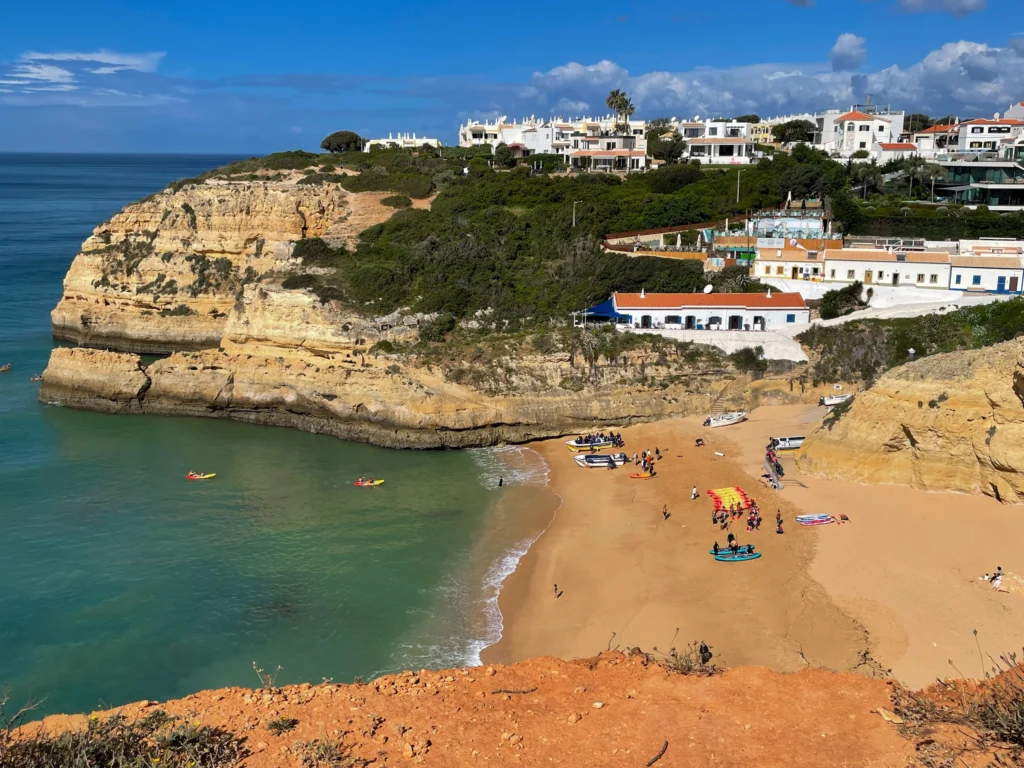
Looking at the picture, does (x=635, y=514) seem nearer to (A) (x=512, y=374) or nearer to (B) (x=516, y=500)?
(B) (x=516, y=500)

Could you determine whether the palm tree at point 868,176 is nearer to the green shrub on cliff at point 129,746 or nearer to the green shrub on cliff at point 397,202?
the green shrub on cliff at point 397,202

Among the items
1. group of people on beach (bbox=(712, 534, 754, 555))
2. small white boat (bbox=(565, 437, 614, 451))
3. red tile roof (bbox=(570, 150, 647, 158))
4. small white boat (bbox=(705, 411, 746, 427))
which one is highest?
red tile roof (bbox=(570, 150, 647, 158))

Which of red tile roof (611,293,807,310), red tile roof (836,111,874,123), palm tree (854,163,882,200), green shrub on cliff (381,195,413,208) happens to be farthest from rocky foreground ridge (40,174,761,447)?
red tile roof (836,111,874,123)

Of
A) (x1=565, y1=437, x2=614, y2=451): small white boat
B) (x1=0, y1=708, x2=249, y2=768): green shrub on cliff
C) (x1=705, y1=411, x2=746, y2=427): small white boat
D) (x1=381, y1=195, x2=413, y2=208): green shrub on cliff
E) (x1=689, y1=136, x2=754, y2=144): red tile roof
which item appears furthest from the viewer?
(x1=689, y1=136, x2=754, y2=144): red tile roof

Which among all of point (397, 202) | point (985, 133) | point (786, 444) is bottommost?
point (786, 444)

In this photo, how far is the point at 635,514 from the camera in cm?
2509

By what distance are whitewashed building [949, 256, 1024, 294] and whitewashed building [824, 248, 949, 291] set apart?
44cm

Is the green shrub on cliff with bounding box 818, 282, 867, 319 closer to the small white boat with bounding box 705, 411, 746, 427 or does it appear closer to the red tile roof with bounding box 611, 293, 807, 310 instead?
the red tile roof with bounding box 611, 293, 807, 310

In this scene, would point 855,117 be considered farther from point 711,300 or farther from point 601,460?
point 601,460

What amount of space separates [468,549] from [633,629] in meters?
6.22

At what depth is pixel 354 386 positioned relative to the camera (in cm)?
3356

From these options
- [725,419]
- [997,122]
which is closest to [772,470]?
[725,419]

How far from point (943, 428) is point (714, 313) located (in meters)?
14.0

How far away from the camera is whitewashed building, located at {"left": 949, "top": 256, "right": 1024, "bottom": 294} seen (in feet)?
117
